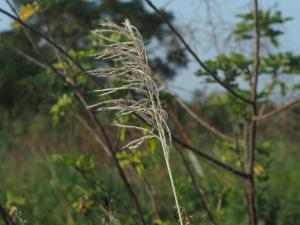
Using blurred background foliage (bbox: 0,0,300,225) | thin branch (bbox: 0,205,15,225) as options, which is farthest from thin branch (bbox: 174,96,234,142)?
thin branch (bbox: 0,205,15,225)

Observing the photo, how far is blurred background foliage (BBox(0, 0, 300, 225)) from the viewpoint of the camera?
3588 mm

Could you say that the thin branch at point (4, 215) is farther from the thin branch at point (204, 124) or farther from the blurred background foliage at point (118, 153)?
the thin branch at point (204, 124)

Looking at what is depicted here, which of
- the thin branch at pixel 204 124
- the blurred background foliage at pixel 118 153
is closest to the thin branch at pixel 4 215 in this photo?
the blurred background foliage at pixel 118 153

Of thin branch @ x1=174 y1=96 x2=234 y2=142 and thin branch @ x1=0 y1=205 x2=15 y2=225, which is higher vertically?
thin branch @ x1=0 y1=205 x2=15 y2=225

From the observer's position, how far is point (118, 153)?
396 centimetres

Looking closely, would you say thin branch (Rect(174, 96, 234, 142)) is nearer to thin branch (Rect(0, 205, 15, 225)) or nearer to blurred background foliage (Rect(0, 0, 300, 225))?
blurred background foliage (Rect(0, 0, 300, 225))

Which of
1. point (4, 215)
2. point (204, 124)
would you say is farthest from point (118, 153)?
point (4, 215)

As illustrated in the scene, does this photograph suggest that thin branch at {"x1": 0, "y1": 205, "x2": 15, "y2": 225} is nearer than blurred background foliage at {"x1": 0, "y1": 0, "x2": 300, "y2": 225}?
Yes

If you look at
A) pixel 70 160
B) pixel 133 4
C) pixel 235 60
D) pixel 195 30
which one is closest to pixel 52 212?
pixel 195 30

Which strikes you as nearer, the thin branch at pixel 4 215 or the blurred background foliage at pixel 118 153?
the thin branch at pixel 4 215

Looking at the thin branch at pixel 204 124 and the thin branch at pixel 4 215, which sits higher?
the thin branch at pixel 4 215

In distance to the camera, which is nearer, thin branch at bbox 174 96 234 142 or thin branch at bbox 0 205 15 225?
thin branch at bbox 0 205 15 225

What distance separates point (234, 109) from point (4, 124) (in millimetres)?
10585

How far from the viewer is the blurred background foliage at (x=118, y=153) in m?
3.59
